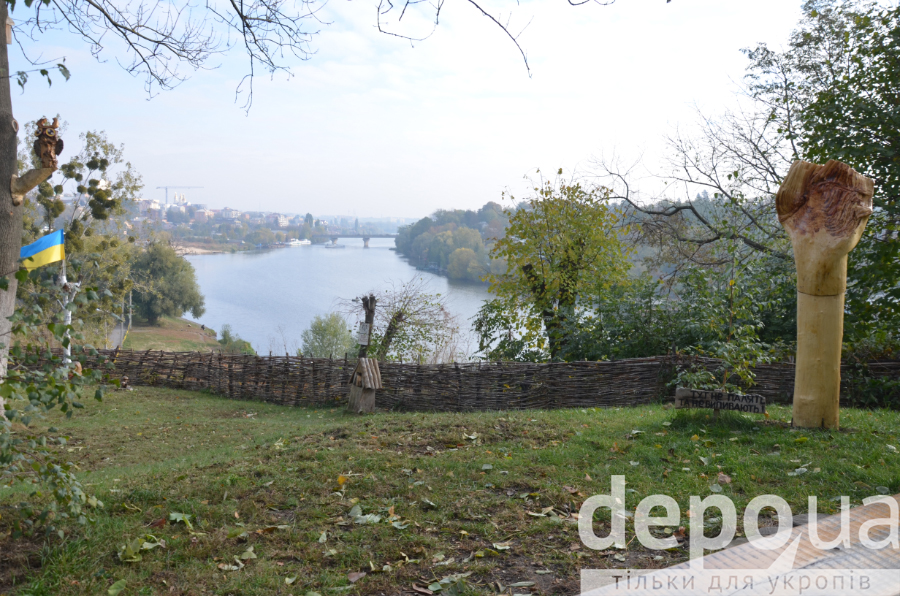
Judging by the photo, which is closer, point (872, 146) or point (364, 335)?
point (872, 146)

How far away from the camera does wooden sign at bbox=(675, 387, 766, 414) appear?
5.45m

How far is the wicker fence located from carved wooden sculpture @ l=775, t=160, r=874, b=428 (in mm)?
3498

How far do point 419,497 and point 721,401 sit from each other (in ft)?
10.6

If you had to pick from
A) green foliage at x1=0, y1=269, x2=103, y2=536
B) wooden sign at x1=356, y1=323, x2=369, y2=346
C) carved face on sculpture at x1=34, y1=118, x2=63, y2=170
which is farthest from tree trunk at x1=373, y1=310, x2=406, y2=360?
green foliage at x1=0, y1=269, x2=103, y2=536

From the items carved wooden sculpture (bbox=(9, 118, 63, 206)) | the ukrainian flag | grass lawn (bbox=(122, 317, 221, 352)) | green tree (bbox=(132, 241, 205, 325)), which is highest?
carved wooden sculpture (bbox=(9, 118, 63, 206))

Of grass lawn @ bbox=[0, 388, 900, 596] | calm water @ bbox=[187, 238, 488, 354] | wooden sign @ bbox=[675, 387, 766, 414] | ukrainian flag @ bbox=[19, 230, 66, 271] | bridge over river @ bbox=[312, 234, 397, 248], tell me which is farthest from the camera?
bridge over river @ bbox=[312, 234, 397, 248]

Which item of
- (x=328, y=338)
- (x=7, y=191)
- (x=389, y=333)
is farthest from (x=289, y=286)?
(x=7, y=191)

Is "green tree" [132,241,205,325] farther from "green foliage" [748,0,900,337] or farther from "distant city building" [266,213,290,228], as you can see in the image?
"distant city building" [266,213,290,228]

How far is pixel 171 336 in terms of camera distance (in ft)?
151

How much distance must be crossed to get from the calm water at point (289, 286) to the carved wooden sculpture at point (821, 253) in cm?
3447

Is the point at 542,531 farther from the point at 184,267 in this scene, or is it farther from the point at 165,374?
the point at 184,267

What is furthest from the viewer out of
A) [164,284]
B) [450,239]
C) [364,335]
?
[450,239]

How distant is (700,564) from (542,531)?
3.88ft

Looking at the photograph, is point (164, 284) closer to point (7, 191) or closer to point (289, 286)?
point (289, 286)
